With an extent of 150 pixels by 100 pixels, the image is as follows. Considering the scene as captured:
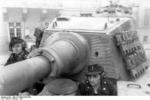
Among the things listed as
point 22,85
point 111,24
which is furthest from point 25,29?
point 22,85

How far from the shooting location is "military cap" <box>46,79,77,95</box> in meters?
3.74

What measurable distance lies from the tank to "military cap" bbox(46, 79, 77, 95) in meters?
0.16

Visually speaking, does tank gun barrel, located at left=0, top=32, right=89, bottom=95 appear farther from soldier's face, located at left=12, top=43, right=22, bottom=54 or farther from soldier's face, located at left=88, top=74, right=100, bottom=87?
soldier's face, located at left=12, top=43, right=22, bottom=54

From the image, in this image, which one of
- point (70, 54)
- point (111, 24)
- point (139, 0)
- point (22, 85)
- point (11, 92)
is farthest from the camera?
point (139, 0)

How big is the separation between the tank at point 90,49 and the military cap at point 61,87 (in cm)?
16

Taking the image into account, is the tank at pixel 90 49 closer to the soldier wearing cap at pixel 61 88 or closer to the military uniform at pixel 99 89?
the soldier wearing cap at pixel 61 88

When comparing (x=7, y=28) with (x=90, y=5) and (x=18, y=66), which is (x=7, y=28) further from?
(x=18, y=66)

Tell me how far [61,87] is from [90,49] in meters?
0.87

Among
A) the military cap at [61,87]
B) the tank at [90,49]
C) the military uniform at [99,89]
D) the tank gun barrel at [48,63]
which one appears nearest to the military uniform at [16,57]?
the tank at [90,49]

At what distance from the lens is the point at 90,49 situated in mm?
4352

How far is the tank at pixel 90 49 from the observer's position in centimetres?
322

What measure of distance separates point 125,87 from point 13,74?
1.98 metres

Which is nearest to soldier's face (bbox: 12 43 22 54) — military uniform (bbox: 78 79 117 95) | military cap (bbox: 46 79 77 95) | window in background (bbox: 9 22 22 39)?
military cap (bbox: 46 79 77 95)

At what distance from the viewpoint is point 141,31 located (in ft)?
52.6
